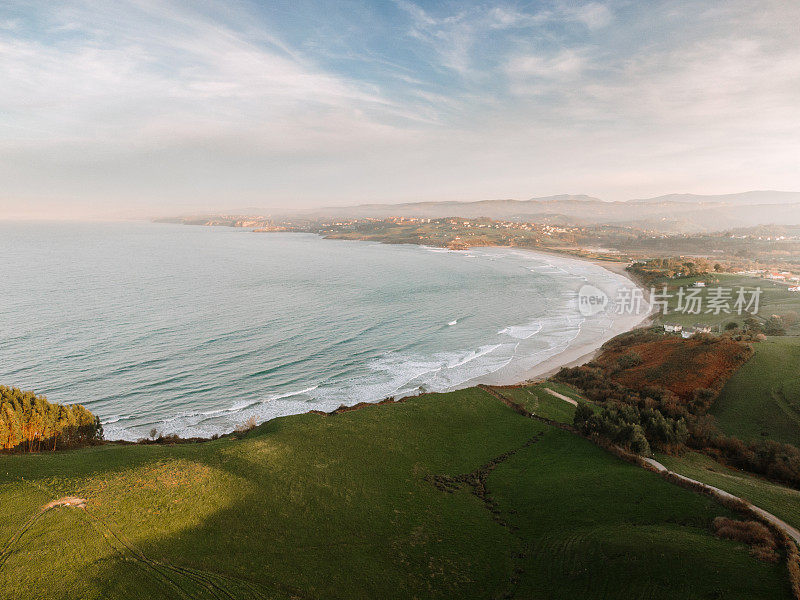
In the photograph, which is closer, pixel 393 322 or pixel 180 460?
pixel 180 460

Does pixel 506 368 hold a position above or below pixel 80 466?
below

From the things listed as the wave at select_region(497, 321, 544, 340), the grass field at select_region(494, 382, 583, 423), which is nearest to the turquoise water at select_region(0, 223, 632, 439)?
the wave at select_region(497, 321, 544, 340)

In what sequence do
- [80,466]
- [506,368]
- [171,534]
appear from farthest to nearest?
1. [506,368]
2. [80,466]
3. [171,534]

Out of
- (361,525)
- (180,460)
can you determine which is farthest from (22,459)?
(361,525)

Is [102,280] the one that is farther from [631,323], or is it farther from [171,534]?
[631,323]

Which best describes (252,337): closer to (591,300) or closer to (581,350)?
(581,350)

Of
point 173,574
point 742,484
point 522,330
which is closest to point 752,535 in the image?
point 742,484
